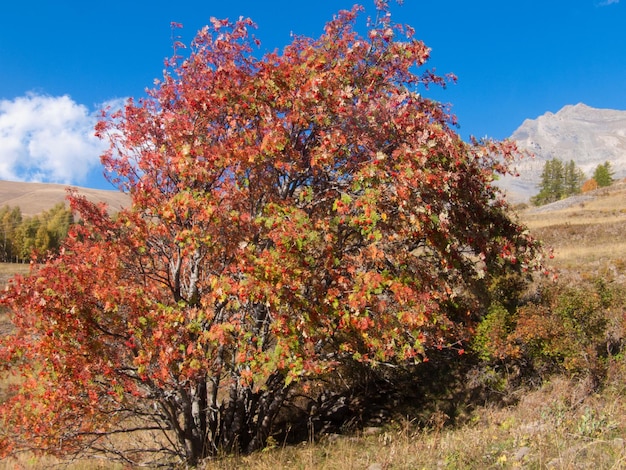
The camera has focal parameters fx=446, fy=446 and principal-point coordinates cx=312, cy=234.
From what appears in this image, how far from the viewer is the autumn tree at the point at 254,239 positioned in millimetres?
6570

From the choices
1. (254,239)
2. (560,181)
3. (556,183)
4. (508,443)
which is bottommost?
(508,443)

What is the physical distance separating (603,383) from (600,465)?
24.5 feet

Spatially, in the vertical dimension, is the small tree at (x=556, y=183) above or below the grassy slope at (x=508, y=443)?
above

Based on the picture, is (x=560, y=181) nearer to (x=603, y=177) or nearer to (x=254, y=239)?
(x=603, y=177)

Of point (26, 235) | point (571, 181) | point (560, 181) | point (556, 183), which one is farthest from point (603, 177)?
point (26, 235)

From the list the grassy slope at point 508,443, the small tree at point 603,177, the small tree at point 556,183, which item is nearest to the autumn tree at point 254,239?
the grassy slope at point 508,443

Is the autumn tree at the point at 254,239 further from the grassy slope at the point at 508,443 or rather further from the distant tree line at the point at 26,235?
the distant tree line at the point at 26,235

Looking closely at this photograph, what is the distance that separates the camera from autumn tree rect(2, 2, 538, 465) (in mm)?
6570

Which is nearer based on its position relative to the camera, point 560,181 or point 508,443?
point 508,443

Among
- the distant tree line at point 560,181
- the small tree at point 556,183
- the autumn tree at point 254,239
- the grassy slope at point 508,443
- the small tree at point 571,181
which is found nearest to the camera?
the grassy slope at point 508,443

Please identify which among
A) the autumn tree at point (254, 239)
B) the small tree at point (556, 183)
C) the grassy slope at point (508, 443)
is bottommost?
the grassy slope at point (508, 443)

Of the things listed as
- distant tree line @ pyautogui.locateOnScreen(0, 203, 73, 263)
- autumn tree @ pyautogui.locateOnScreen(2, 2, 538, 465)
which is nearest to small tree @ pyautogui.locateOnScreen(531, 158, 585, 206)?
autumn tree @ pyautogui.locateOnScreen(2, 2, 538, 465)

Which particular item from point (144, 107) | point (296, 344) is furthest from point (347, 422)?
point (144, 107)

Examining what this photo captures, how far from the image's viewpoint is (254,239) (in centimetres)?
773
